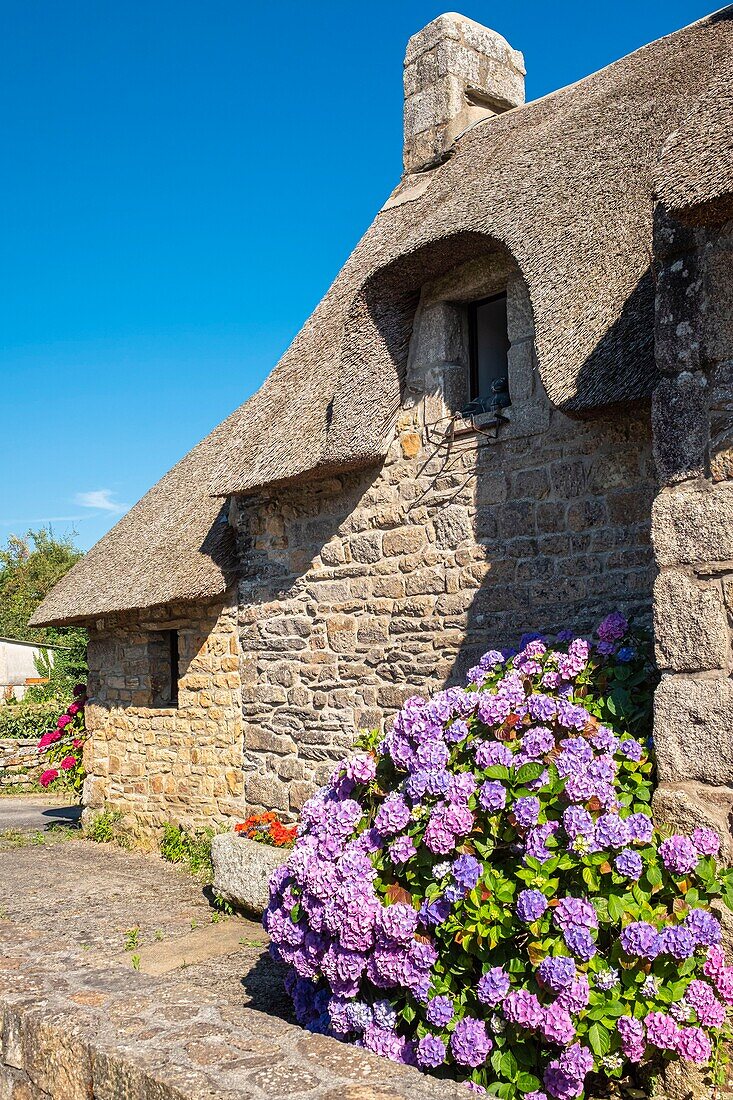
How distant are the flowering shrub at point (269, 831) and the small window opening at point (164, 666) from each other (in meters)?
2.24

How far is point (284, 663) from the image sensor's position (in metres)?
6.68

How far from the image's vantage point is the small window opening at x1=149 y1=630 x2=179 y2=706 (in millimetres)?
8289

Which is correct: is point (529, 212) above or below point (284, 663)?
above

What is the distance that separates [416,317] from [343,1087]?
438 centimetres

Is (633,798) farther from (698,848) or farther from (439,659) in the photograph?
(439,659)

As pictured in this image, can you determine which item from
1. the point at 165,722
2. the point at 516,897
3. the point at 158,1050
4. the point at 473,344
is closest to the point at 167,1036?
the point at 158,1050

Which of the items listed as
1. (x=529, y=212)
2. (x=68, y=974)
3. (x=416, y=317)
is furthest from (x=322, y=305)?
(x=68, y=974)

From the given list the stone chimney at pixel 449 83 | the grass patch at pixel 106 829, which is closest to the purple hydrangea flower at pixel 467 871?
the stone chimney at pixel 449 83

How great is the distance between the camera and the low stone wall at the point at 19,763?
14.6 meters

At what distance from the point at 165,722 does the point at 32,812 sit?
15.8 ft

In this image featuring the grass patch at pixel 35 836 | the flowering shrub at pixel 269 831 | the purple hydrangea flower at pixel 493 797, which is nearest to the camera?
the purple hydrangea flower at pixel 493 797

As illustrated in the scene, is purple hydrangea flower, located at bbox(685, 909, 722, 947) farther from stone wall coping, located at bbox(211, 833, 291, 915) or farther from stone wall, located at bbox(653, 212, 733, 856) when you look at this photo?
stone wall coping, located at bbox(211, 833, 291, 915)

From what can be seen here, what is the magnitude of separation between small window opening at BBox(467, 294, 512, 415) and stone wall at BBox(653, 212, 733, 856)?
7.69 ft

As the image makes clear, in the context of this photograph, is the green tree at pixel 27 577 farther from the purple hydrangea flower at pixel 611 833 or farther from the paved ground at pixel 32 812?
the purple hydrangea flower at pixel 611 833
